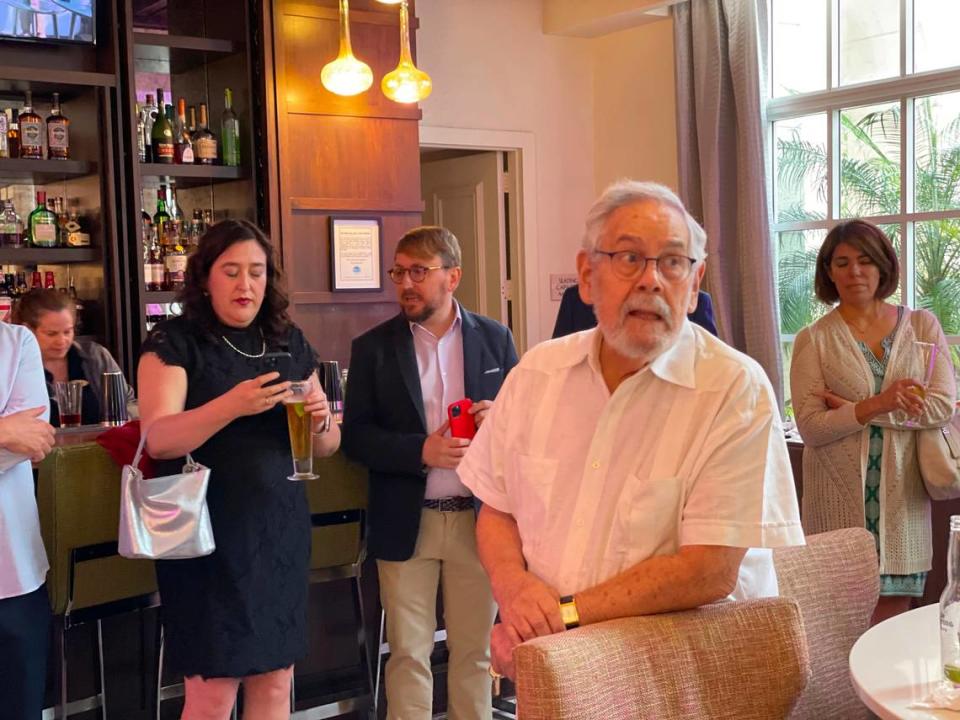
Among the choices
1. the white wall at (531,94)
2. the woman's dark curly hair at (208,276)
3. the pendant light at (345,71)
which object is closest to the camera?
the woman's dark curly hair at (208,276)

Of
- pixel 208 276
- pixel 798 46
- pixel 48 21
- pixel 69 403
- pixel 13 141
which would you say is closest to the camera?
pixel 208 276

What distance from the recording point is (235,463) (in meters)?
2.63

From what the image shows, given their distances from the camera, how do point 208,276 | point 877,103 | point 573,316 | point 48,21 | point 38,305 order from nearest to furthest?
point 208,276 → point 573,316 → point 38,305 → point 48,21 → point 877,103

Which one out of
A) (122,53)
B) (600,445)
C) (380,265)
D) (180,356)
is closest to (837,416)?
(600,445)

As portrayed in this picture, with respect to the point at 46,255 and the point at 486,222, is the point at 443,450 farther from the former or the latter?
the point at 486,222

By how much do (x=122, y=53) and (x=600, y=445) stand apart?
387 centimetres

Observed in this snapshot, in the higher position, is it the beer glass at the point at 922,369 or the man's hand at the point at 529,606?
the beer glass at the point at 922,369

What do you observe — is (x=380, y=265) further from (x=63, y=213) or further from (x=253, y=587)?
(x=253, y=587)

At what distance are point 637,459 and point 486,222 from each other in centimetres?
530

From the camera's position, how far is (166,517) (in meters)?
2.47

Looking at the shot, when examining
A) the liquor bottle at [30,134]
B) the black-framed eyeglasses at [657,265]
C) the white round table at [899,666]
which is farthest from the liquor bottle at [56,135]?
the white round table at [899,666]

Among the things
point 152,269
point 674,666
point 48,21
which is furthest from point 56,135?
point 674,666

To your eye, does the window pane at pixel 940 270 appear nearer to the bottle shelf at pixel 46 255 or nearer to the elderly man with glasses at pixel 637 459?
the bottle shelf at pixel 46 255

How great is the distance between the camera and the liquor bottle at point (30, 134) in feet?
16.8
